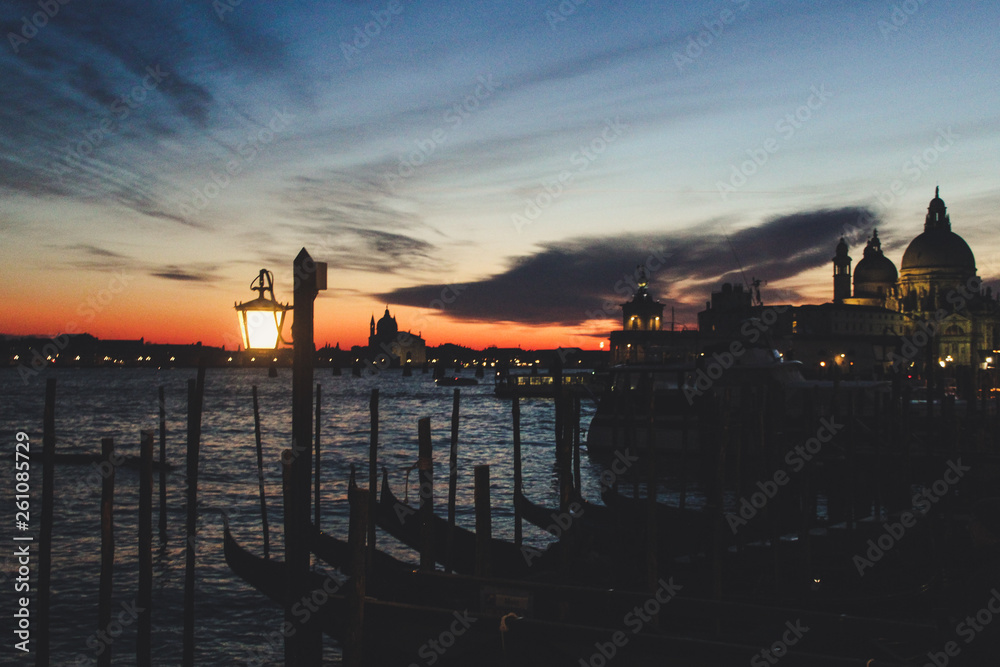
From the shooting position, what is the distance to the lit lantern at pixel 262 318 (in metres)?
5.07

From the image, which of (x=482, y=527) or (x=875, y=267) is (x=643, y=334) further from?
(x=482, y=527)

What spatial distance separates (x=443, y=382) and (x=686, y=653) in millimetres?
127862

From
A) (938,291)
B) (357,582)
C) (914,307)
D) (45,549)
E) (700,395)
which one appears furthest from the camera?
(914,307)

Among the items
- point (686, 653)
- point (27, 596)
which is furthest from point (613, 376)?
point (686, 653)

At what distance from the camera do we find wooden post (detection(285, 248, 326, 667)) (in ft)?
16.9

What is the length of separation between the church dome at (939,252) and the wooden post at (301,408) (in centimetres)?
11866

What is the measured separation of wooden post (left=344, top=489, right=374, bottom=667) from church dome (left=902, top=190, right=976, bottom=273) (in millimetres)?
118286

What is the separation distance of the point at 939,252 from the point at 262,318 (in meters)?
A: 119

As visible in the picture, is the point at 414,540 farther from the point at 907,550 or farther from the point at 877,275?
the point at 877,275

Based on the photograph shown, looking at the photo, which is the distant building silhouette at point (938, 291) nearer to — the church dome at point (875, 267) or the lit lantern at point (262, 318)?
the church dome at point (875, 267)

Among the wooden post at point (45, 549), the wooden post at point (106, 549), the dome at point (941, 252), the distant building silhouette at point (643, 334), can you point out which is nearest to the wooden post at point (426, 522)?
the wooden post at point (106, 549)

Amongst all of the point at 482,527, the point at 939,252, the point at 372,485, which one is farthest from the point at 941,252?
the point at 482,527

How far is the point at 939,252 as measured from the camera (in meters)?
106

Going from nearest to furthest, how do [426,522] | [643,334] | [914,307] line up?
[426,522] → [643,334] → [914,307]
